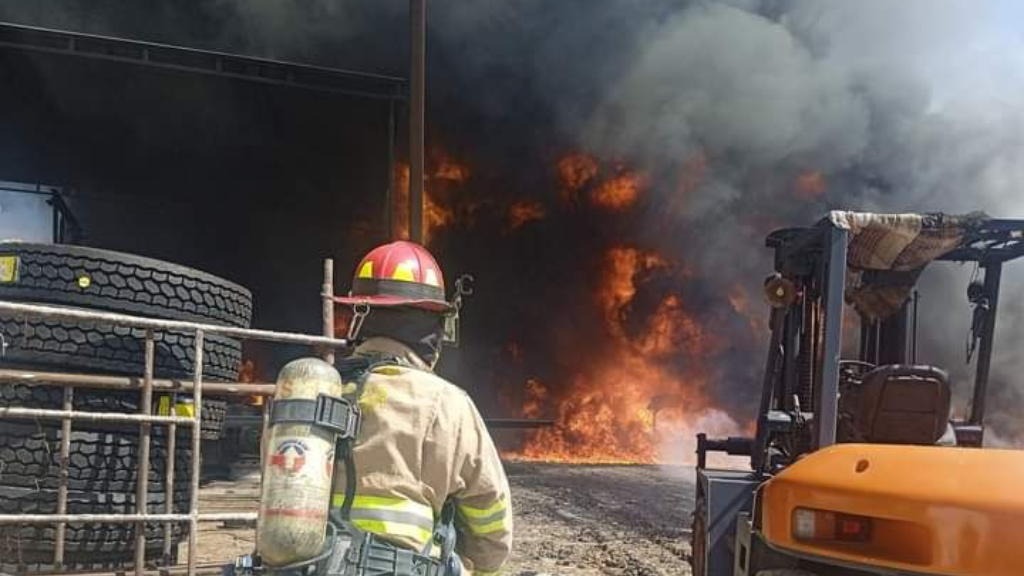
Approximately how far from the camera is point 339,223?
1675 centimetres

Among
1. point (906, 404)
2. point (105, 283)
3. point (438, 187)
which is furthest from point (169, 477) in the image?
point (438, 187)

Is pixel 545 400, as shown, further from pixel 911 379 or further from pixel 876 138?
pixel 911 379

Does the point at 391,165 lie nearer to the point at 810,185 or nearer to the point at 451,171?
the point at 451,171

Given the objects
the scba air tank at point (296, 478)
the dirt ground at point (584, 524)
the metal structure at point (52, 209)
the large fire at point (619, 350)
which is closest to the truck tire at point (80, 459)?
the dirt ground at point (584, 524)

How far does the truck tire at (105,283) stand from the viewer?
14.8ft

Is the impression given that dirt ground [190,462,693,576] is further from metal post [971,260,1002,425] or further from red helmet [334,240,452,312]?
red helmet [334,240,452,312]

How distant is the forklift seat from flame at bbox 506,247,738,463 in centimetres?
1318

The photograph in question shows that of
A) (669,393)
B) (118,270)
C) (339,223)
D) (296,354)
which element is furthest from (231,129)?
(118,270)

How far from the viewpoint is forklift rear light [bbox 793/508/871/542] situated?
263 cm

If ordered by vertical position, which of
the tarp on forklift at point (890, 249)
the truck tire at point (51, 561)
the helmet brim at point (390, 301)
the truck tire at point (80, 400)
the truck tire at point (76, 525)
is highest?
the tarp on forklift at point (890, 249)

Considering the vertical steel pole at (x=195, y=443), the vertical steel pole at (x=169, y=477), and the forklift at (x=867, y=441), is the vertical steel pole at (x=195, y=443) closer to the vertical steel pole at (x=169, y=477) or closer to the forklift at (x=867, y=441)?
the vertical steel pole at (x=169, y=477)

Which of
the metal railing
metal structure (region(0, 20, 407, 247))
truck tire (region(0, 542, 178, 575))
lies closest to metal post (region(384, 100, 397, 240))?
metal structure (region(0, 20, 407, 247))

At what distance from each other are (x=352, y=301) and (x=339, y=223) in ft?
48.0

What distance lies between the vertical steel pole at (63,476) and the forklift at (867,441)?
3455mm
